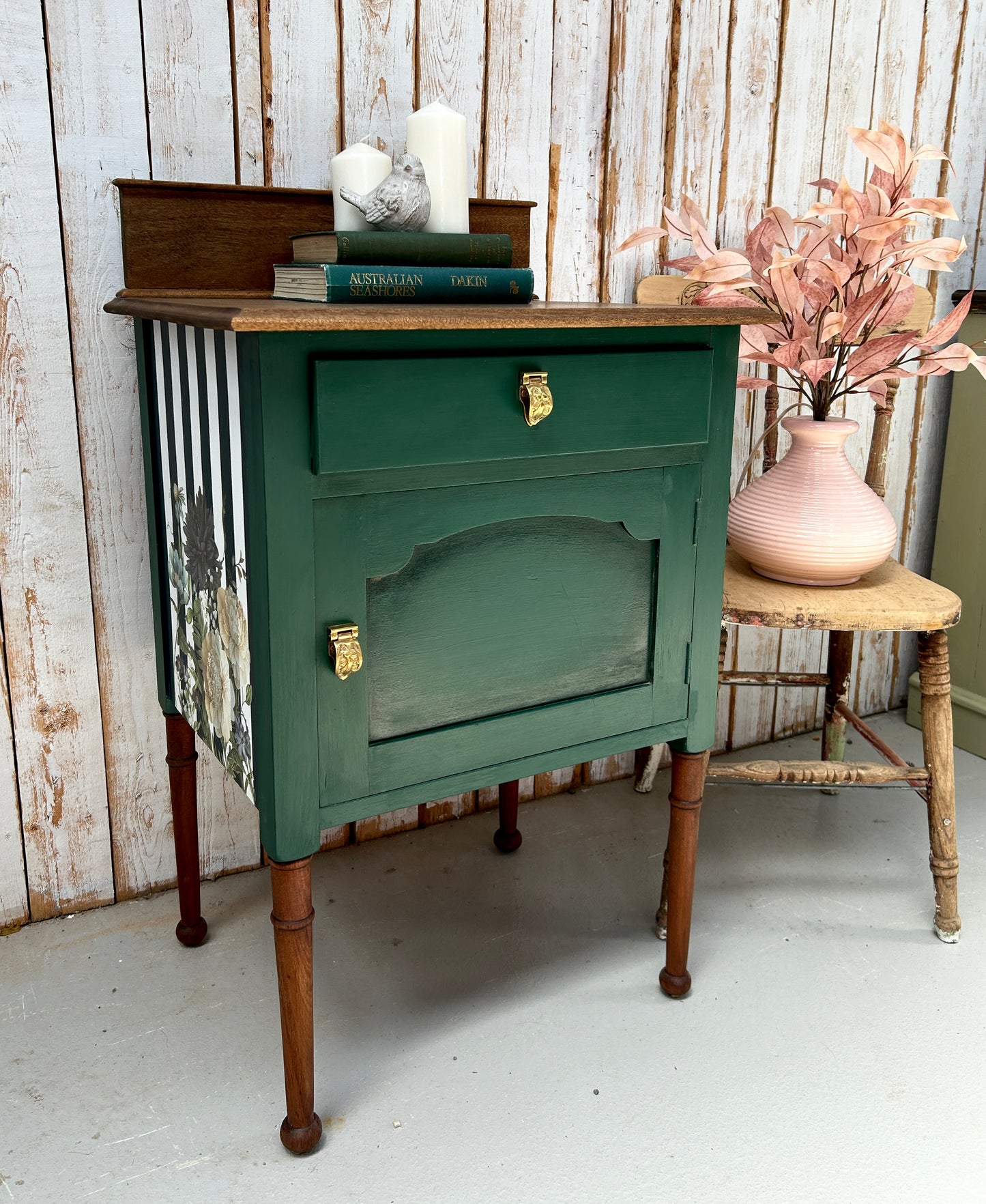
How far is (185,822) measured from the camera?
4.92ft

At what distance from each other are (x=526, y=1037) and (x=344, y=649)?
2.07ft

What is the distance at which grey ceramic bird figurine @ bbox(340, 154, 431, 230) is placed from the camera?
1243 millimetres

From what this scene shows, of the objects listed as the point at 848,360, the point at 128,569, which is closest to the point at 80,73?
the point at 128,569

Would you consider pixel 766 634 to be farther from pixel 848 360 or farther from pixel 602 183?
pixel 602 183

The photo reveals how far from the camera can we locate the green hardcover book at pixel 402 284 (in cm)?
107

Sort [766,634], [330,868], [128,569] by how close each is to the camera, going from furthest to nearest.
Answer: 1. [766,634]
2. [330,868]
3. [128,569]

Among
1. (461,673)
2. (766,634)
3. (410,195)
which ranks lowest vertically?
(766,634)

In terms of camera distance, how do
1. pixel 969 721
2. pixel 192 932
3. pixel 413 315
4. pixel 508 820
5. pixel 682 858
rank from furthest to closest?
1. pixel 969 721
2. pixel 508 820
3. pixel 192 932
4. pixel 682 858
5. pixel 413 315

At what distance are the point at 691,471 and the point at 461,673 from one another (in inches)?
14.2

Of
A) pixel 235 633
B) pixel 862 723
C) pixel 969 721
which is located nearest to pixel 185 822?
pixel 235 633

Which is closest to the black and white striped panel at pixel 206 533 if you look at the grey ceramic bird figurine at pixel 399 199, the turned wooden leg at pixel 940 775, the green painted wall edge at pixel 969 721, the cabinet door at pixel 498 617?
the cabinet door at pixel 498 617

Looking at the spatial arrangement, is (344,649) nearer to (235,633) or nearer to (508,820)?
(235,633)

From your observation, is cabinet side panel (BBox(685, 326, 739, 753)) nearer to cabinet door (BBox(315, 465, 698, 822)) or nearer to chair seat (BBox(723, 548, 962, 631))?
cabinet door (BBox(315, 465, 698, 822))

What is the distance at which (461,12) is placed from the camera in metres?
1.58
